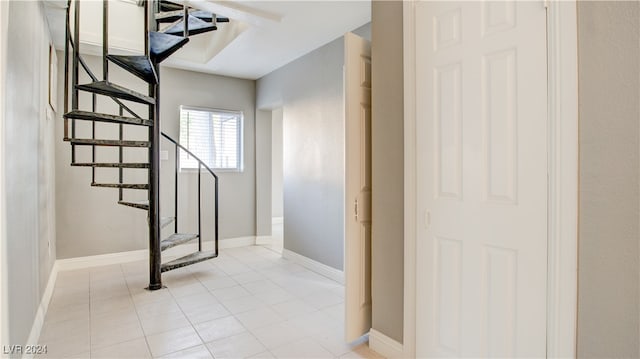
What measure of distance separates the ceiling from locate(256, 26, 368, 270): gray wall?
8.9 inches

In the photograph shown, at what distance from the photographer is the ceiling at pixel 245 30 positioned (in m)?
3.04

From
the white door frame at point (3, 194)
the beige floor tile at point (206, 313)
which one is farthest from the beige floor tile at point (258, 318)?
the white door frame at point (3, 194)

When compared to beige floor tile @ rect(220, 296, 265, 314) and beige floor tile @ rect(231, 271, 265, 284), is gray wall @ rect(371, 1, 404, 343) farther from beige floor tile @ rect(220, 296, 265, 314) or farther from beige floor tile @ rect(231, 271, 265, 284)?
beige floor tile @ rect(231, 271, 265, 284)

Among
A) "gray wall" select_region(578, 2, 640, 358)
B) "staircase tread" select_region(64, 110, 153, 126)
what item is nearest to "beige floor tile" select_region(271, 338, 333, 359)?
"gray wall" select_region(578, 2, 640, 358)

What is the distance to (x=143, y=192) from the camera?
454 cm

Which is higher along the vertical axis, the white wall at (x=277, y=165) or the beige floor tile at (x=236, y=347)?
the white wall at (x=277, y=165)

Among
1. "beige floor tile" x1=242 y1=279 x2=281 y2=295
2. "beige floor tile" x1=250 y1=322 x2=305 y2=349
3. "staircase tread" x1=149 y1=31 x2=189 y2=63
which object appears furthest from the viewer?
"beige floor tile" x1=242 y1=279 x2=281 y2=295

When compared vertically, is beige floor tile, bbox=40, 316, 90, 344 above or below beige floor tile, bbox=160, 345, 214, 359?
above

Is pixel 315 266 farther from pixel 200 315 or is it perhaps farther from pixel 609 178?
pixel 609 178

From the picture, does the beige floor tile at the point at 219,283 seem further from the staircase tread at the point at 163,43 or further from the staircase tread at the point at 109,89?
the staircase tread at the point at 163,43

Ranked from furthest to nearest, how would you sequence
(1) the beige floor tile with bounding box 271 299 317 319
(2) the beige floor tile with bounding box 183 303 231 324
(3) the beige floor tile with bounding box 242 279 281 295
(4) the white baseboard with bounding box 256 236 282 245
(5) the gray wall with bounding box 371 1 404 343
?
(4) the white baseboard with bounding box 256 236 282 245, (3) the beige floor tile with bounding box 242 279 281 295, (1) the beige floor tile with bounding box 271 299 317 319, (2) the beige floor tile with bounding box 183 303 231 324, (5) the gray wall with bounding box 371 1 404 343

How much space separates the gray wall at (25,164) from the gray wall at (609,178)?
2.38m

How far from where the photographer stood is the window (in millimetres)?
4902

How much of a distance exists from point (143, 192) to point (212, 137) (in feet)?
4.01
